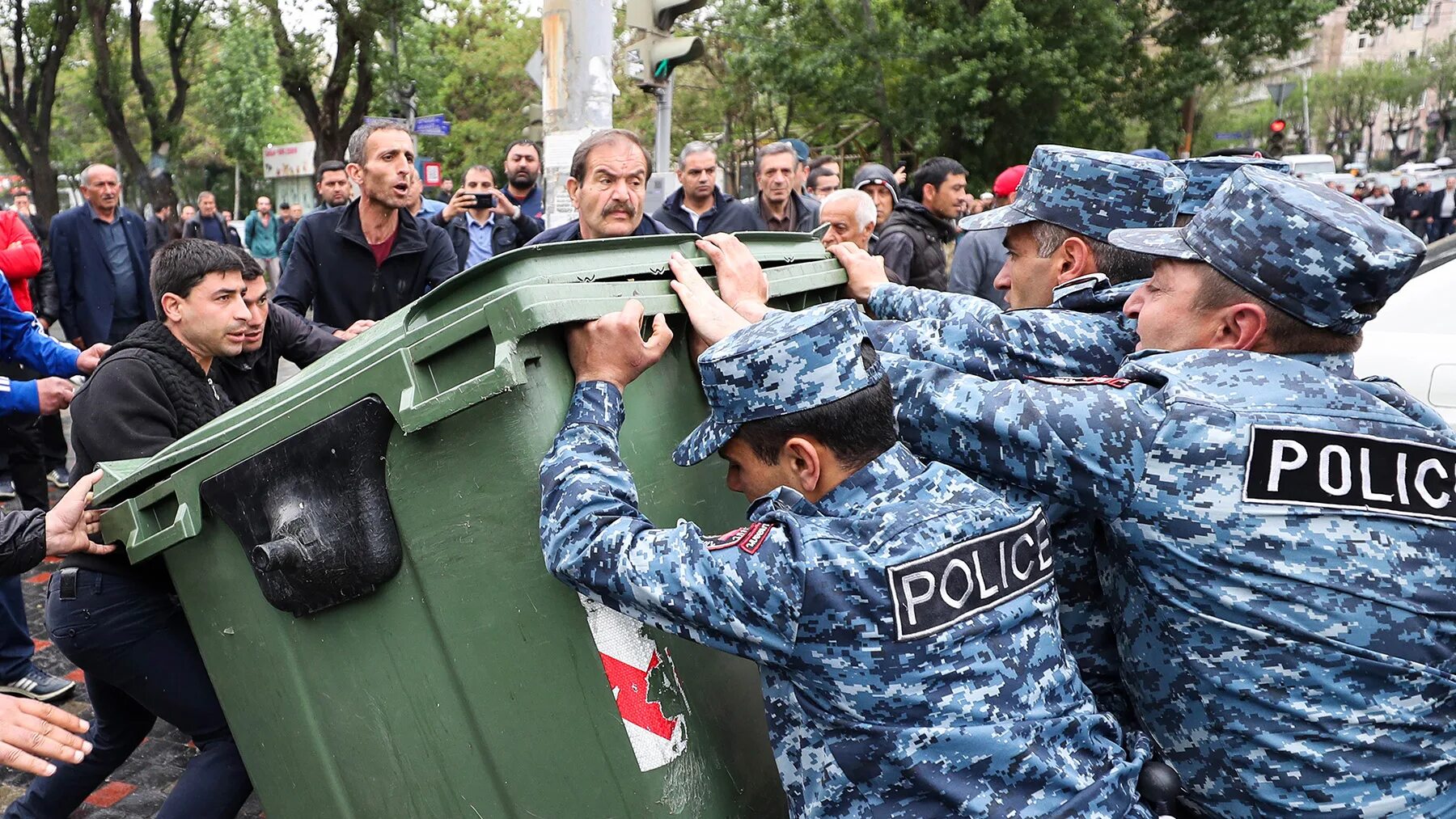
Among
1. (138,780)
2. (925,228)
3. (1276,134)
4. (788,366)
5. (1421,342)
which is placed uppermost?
(788,366)

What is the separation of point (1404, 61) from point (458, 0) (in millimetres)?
60515

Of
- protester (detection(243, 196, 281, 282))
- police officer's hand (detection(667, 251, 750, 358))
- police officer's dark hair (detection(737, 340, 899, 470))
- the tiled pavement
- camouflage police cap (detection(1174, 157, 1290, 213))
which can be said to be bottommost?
protester (detection(243, 196, 281, 282))

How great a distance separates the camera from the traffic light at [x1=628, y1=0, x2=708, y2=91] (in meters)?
7.88

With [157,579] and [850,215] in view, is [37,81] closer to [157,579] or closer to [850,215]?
[850,215]

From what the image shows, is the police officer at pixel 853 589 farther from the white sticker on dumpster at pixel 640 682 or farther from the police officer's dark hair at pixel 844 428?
the white sticker on dumpster at pixel 640 682

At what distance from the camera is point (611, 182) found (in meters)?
3.54

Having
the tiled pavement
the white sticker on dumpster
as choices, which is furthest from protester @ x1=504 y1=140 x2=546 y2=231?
the white sticker on dumpster

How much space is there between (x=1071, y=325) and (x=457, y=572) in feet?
4.11

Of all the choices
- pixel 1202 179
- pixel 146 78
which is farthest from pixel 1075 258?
pixel 146 78

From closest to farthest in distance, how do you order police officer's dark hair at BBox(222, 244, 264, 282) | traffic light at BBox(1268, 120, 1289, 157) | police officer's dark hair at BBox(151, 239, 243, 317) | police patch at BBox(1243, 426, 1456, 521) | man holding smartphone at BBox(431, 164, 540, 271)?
police patch at BBox(1243, 426, 1456, 521) < police officer's dark hair at BBox(151, 239, 243, 317) < police officer's dark hair at BBox(222, 244, 264, 282) < man holding smartphone at BBox(431, 164, 540, 271) < traffic light at BBox(1268, 120, 1289, 157)

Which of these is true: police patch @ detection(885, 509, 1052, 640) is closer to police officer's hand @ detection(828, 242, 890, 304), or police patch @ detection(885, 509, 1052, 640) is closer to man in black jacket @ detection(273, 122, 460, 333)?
police officer's hand @ detection(828, 242, 890, 304)

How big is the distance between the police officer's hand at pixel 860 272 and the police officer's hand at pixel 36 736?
176cm

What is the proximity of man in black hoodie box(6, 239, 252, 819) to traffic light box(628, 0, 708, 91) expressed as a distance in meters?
5.59

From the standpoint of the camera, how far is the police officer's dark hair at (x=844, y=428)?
1.71m
